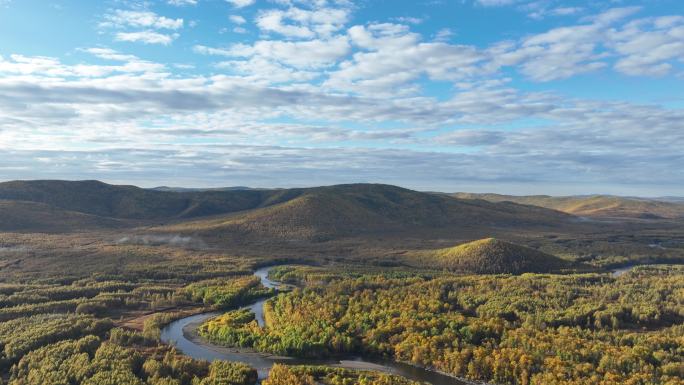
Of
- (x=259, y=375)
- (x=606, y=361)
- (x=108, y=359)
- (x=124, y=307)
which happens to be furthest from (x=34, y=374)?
(x=606, y=361)

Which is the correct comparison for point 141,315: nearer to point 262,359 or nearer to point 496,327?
point 262,359

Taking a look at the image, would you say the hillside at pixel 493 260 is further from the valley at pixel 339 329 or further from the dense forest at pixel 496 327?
the dense forest at pixel 496 327

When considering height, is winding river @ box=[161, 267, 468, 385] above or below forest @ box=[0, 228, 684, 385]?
below

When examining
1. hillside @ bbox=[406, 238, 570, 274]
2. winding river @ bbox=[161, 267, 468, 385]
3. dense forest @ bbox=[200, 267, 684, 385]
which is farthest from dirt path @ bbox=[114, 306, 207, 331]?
hillside @ bbox=[406, 238, 570, 274]

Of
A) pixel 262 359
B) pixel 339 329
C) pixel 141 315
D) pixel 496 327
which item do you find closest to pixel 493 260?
pixel 496 327

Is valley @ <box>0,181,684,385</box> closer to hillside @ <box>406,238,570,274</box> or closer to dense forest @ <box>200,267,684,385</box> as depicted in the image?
dense forest @ <box>200,267,684,385</box>

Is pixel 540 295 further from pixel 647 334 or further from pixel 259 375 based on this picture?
pixel 259 375
